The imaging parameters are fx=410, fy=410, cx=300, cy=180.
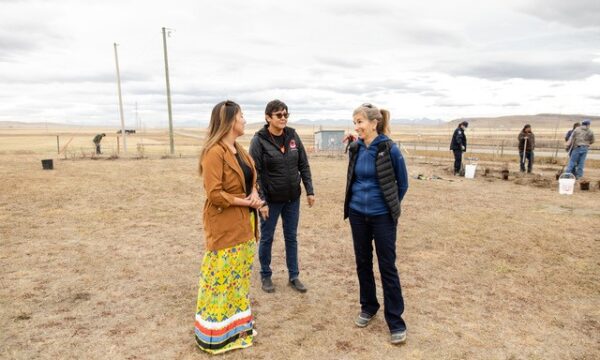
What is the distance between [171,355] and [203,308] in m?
0.44

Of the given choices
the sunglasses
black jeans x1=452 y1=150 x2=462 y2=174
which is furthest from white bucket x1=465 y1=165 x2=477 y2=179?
the sunglasses

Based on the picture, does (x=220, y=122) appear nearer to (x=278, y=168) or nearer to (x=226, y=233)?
(x=226, y=233)

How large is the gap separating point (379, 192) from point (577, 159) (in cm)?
1172

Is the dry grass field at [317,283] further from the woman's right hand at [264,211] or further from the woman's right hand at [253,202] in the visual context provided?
the woman's right hand at [253,202]

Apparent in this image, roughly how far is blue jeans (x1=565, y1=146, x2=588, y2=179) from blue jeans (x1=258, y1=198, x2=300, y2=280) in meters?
10.8

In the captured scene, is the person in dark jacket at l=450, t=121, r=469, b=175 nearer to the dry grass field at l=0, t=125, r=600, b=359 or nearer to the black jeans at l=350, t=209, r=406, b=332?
the dry grass field at l=0, t=125, r=600, b=359

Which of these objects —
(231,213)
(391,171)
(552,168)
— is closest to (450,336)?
(391,171)

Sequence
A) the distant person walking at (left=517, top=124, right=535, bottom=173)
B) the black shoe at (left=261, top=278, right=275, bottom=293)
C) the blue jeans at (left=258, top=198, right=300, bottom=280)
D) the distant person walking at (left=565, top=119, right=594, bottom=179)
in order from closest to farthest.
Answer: the blue jeans at (left=258, top=198, right=300, bottom=280) → the black shoe at (left=261, top=278, right=275, bottom=293) → the distant person walking at (left=565, top=119, right=594, bottom=179) → the distant person walking at (left=517, top=124, right=535, bottom=173)

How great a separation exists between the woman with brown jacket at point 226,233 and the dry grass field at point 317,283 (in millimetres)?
205

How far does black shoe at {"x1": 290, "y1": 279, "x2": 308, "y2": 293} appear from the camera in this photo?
443cm

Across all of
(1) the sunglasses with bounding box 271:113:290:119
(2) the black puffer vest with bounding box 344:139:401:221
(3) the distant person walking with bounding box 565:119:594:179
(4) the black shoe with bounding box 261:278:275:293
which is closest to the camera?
(2) the black puffer vest with bounding box 344:139:401:221

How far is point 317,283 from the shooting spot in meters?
4.70

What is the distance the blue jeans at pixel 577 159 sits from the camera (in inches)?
457

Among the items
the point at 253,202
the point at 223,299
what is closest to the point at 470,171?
the point at 253,202
